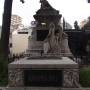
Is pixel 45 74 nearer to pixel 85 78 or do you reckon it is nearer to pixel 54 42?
pixel 85 78

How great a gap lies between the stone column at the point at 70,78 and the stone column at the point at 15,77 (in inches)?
48.2

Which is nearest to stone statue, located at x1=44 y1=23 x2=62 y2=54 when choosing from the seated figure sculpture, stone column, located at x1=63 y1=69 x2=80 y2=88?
the seated figure sculpture

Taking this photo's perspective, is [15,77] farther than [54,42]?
No

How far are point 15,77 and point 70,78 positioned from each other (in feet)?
5.07

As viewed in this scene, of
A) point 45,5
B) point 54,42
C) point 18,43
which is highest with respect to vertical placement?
point 45,5

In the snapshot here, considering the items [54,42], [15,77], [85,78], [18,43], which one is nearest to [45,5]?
[54,42]

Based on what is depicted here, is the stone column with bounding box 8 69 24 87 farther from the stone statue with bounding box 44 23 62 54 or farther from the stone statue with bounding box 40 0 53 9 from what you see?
the stone statue with bounding box 40 0 53 9

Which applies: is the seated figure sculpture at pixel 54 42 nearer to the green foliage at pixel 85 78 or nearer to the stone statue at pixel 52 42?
the stone statue at pixel 52 42

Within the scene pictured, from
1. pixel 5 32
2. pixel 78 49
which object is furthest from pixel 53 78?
pixel 78 49

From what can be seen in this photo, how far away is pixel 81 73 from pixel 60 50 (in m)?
9.74

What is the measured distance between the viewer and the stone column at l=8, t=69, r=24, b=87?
10602mm

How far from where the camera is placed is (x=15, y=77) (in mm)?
10648

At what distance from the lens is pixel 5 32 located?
22.4 meters

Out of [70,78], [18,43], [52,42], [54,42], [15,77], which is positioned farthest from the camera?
[18,43]
